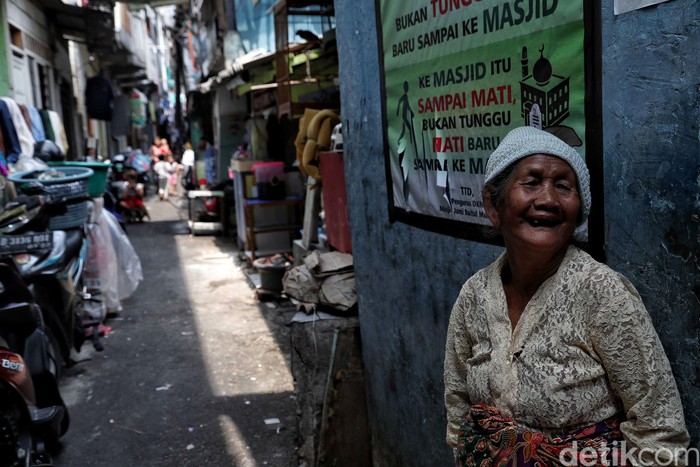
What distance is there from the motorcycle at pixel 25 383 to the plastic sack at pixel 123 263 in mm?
3266

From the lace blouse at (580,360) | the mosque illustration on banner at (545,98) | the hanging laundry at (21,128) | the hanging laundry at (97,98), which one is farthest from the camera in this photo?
the hanging laundry at (97,98)

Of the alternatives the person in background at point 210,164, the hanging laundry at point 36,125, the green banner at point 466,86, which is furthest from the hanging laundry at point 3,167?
the person in background at point 210,164

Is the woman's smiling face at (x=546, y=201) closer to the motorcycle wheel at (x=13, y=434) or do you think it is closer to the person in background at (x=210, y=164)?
the motorcycle wheel at (x=13, y=434)

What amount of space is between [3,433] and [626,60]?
143 inches

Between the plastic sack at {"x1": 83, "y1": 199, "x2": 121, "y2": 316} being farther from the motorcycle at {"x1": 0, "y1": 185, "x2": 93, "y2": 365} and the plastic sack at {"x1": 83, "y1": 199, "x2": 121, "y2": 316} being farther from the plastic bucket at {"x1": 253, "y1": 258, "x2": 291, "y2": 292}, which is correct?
the plastic bucket at {"x1": 253, "y1": 258, "x2": 291, "y2": 292}

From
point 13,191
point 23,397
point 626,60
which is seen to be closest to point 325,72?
point 13,191

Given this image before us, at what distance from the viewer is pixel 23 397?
3852mm

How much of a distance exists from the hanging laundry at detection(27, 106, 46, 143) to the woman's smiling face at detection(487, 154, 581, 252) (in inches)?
344

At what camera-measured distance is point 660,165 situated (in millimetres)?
1759

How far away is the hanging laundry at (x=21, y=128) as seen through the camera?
8.05 meters

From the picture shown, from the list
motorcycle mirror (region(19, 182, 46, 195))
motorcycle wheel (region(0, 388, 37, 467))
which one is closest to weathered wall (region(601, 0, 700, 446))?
motorcycle wheel (region(0, 388, 37, 467))

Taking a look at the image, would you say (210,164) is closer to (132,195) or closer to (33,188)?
(132,195)

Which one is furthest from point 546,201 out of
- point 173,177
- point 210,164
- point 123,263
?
point 173,177

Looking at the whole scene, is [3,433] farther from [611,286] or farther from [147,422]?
[611,286]
